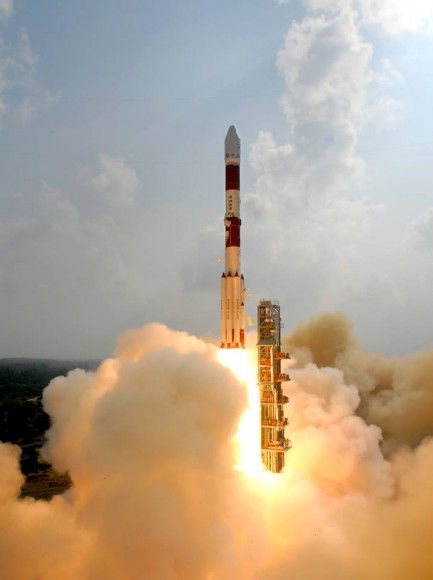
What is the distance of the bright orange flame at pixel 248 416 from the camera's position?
25391 mm

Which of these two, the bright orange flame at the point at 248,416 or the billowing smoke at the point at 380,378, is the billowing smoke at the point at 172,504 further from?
the billowing smoke at the point at 380,378

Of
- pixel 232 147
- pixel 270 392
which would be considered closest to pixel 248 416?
pixel 270 392

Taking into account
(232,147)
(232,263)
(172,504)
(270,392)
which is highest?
(232,147)

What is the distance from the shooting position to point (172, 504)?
19.6m

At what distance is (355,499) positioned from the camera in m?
26.1

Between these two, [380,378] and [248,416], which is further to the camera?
[380,378]

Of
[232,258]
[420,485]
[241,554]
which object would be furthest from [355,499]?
[232,258]

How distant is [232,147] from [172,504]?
15214 mm

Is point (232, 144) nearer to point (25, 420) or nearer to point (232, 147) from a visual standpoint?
point (232, 147)

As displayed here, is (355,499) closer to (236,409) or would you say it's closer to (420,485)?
(420,485)

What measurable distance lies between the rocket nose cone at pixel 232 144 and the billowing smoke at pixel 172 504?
8.51 metres

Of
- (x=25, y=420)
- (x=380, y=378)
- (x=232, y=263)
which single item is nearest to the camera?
(x=232, y=263)

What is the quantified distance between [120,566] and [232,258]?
12.9 meters

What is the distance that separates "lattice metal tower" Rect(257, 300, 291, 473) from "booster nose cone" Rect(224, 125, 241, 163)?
265 inches
